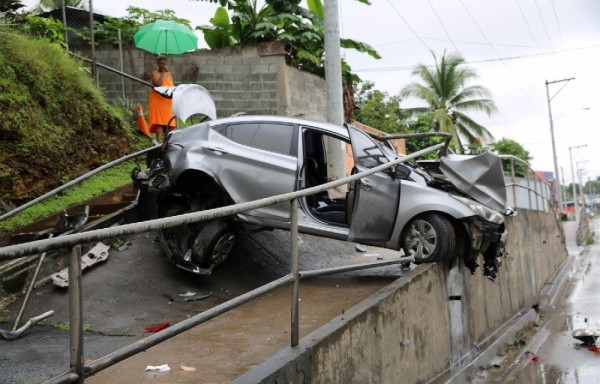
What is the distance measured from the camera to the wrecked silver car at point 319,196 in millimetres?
6621

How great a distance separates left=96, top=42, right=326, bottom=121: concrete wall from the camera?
13.8 meters

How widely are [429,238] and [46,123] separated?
6187mm

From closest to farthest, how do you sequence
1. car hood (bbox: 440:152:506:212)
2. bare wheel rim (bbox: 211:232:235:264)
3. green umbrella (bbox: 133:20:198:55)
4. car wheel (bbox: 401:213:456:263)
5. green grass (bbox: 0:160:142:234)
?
car wheel (bbox: 401:213:456:263) < bare wheel rim (bbox: 211:232:235:264) < car hood (bbox: 440:152:506:212) < green grass (bbox: 0:160:142:234) < green umbrella (bbox: 133:20:198:55)

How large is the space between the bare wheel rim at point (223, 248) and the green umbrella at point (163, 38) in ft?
21.2

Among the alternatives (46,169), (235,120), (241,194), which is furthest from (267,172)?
(46,169)

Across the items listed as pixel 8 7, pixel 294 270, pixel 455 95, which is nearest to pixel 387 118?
pixel 455 95

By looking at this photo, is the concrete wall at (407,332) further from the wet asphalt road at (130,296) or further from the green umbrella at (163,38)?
the green umbrella at (163,38)

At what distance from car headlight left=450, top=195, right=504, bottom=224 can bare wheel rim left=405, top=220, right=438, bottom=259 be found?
1.53 feet

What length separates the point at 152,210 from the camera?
8.21 metres

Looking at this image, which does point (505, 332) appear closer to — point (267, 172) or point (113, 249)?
point (267, 172)

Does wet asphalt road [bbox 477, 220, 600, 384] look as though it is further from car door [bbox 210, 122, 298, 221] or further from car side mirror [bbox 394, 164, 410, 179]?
car door [bbox 210, 122, 298, 221]

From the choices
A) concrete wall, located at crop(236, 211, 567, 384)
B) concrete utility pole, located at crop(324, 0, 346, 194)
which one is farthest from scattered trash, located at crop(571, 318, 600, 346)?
concrete utility pole, located at crop(324, 0, 346, 194)

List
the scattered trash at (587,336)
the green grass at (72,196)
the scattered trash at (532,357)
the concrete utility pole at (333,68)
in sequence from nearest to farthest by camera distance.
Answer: the scattered trash at (532,357), the green grass at (72,196), the scattered trash at (587,336), the concrete utility pole at (333,68)

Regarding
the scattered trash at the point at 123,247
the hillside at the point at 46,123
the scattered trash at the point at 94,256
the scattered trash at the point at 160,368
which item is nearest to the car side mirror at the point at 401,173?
the scattered trash at the point at 123,247
